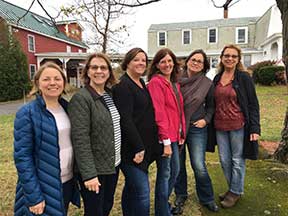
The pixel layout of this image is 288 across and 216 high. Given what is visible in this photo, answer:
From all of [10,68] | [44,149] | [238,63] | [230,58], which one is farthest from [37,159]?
[10,68]

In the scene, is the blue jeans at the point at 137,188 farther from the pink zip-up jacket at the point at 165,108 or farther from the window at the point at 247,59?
the window at the point at 247,59

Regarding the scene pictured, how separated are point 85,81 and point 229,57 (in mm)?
1754

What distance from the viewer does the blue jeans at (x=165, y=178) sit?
318 centimetres

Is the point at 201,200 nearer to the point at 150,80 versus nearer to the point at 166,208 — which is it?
the point at 166,208

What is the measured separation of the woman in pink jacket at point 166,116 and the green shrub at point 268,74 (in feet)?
56.4

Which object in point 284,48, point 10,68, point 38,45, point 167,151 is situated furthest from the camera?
point 38,45

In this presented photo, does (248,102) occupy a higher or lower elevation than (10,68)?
lower

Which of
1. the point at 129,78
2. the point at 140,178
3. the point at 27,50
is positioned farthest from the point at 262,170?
the point at 27,50

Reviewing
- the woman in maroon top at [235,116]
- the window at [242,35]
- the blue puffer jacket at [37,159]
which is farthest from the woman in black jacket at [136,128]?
the window at [242,35]

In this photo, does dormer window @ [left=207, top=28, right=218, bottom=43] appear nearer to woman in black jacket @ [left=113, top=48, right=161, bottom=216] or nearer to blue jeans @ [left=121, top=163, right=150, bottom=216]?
woman in black jacket @ [left=113, top=48, right=161, bottom=216]

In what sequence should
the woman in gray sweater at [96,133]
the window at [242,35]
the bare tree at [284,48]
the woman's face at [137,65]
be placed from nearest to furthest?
1. the woman in gray sweater at [96,133]
2. the woman's face at [137,65]
3. the bare tree at [284,48]
4. the window at [242,35]

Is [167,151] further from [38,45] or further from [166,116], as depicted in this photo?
[38,45]

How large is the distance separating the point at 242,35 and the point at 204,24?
4.31 metres

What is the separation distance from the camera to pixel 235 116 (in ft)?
11.6
